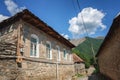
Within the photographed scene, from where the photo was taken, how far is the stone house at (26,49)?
A: 9.10 meters

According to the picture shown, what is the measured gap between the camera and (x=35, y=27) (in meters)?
12.5

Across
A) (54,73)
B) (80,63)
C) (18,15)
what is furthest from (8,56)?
(80,63)

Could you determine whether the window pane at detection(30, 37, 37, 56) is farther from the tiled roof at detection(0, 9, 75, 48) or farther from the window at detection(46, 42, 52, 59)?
the window at detection(46, 42, 52, 59)

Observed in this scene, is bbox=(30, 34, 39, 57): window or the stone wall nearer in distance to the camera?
the stone wall

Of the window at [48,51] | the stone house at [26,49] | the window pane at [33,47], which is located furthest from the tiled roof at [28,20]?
the window at [48,51]

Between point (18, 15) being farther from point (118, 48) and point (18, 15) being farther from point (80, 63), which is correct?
point (80, 63)

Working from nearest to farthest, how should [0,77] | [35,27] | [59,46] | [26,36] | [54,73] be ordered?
[0,77] → [26,36] → [35,27] → [54,73] → [59,46]

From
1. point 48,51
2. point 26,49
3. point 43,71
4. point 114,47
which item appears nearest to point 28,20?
point 26,49

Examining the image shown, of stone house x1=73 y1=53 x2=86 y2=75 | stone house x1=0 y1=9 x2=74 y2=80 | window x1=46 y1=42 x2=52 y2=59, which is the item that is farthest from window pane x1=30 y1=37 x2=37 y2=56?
stone house x1=73 y1=53 x2=86 y2=75

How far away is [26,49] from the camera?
10750 mm

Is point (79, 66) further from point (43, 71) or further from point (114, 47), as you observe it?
point (114, 47)

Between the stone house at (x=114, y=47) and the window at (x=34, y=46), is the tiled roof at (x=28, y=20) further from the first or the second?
the stone house at (x=114, y=47)

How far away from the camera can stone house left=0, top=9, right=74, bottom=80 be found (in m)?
9.10

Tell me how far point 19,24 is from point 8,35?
1.23 m
